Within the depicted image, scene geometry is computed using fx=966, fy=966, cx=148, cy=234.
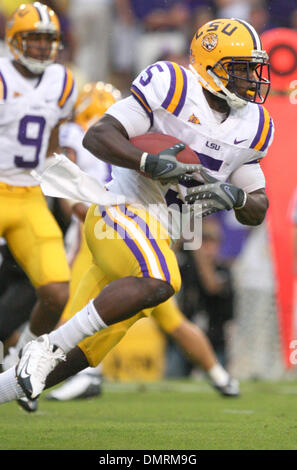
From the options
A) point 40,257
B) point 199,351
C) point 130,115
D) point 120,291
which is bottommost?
point 199,351

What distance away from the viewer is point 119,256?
3492mm

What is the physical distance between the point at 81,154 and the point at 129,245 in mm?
2234

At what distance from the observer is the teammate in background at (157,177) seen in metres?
3.36

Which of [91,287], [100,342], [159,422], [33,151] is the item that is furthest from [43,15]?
[159,422]

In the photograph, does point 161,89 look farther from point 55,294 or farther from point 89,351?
point 55,294

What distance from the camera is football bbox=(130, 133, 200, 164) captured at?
351 cm

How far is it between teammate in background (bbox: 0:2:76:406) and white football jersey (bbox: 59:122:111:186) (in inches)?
31.9

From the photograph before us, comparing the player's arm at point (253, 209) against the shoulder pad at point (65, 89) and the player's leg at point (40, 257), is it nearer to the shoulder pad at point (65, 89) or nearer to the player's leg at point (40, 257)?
the player's leg at point (40, 257)

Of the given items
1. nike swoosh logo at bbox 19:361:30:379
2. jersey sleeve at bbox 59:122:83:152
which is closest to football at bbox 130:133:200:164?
nike swoosh logo at bbox 19:361:30:379

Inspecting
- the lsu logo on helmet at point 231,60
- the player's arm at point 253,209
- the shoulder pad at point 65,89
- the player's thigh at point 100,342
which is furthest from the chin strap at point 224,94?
the shoulder pad at point 65,89

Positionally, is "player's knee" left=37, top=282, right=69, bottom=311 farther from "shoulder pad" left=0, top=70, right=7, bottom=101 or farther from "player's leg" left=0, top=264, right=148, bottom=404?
"shoulder pad" left=0, top=70, right=7, bottom=101

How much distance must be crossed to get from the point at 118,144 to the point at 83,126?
8.41 ft

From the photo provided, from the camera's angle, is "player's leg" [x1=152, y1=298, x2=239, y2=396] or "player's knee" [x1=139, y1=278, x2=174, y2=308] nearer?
"player's knee" [x1=139, y1=278, x2=174, y2=308]

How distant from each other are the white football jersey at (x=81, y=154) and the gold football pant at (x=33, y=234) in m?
0.92
